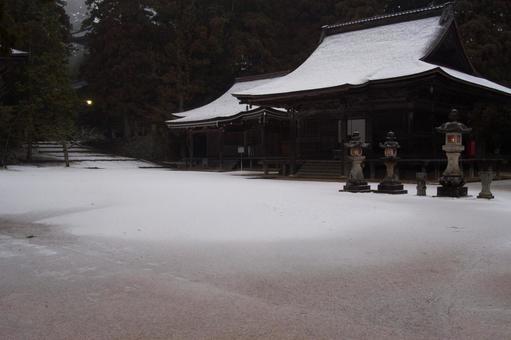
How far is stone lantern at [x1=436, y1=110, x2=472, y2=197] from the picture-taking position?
1095cm

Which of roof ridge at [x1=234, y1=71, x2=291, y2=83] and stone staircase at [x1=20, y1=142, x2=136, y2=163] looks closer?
roof ridge at [x1=234, y1=71, x2=291, y2=83]

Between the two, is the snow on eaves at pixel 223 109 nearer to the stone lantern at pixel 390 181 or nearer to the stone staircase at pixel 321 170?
the stone staircase at pixel 321 170

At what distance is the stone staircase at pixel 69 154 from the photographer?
93.6 feet

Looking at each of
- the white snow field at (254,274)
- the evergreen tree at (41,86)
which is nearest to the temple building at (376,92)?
the white snow field at (254,274)

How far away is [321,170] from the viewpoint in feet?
63.5

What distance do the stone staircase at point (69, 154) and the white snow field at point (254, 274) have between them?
2204 centimetres

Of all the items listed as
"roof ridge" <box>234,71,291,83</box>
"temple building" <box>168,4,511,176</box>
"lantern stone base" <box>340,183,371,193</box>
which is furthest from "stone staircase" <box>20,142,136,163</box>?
"lantern stone base" <box>340,183,371,193</box>

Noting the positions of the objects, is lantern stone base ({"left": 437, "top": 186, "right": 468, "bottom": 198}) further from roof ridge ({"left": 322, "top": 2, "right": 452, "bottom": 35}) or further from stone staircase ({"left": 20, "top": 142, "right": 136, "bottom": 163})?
stone staircase ({"left": 20, "top": 142, "right": 136, "bottom": 163})

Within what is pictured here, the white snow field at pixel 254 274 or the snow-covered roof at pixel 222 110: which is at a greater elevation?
the snow-covered roof at pixel 222 110

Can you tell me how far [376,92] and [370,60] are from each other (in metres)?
2.69

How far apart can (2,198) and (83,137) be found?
1144 inches

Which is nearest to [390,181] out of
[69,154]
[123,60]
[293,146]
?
[293,146]

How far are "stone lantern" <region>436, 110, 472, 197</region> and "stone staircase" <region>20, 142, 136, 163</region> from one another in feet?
76.7

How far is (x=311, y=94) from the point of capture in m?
17.8
